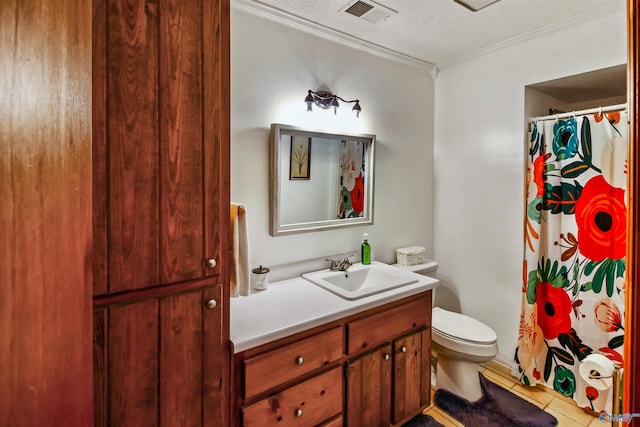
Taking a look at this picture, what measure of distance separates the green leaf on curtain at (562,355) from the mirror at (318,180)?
4.96 feet

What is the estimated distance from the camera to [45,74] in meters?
0.53

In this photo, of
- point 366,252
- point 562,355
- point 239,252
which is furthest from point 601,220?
point 239,252

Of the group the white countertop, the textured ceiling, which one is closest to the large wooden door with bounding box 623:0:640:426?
the white countertop

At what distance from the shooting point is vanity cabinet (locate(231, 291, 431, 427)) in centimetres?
127

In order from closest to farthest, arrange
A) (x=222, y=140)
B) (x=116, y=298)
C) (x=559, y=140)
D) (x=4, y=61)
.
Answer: (x=4, y=61) < (x=116, y=298) < (x=222, y=140) < (x=559, y=140)

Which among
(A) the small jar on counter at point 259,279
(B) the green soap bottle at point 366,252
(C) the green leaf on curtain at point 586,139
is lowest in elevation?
(A) the small jar on counter at point 259,279

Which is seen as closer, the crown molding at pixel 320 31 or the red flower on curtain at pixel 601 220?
the crown molding at pixel 320 31

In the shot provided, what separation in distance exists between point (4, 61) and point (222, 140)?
616mm

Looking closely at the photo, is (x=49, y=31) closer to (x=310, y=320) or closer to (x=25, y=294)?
(x=25, y=294)

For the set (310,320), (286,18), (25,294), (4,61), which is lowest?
(310,320)

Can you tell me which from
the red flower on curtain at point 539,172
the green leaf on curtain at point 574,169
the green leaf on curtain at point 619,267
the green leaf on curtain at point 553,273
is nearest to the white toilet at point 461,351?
the green leaf on curtain at point 553,273

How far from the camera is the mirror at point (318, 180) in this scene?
6.15 ft

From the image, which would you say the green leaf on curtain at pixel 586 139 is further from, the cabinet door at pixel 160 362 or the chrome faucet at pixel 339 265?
the cabinet door at pixel 160 362

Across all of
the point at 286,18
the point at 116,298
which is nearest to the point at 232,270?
the point at 116,298
